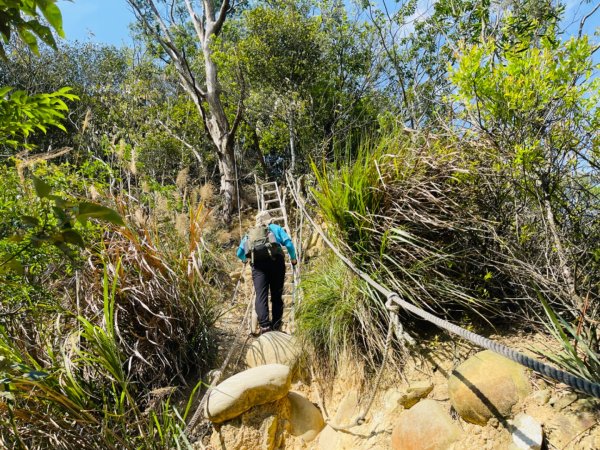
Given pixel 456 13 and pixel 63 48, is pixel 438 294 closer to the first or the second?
pixel 456 13

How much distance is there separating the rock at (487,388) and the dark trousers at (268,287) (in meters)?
2.32

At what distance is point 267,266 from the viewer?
4.42 metres

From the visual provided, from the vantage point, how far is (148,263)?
335 centimetres

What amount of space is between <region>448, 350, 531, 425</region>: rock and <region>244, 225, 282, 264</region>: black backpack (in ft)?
8.00

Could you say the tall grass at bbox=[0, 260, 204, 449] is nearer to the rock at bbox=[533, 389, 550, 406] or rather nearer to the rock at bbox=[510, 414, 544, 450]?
the rock at bbox=[510, 414, 544, 450]

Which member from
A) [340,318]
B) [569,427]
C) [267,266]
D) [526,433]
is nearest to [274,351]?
[340,318]

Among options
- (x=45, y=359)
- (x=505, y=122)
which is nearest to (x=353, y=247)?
(x=505, y=122)

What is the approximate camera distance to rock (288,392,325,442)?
9.46ft

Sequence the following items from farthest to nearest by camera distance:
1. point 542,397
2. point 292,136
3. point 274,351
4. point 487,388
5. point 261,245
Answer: point 292,136 → point 261,245 → point 274,351 → point 487,388 → point 542,397

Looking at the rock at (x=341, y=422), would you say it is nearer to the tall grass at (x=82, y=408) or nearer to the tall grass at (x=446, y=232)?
the tall grass at (x=446, y=232)

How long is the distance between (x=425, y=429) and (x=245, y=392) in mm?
1175

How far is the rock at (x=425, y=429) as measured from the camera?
2133 mm

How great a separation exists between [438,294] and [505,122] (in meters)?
1.16

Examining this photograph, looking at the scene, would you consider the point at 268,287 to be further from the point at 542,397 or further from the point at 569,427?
the point at 569,427
